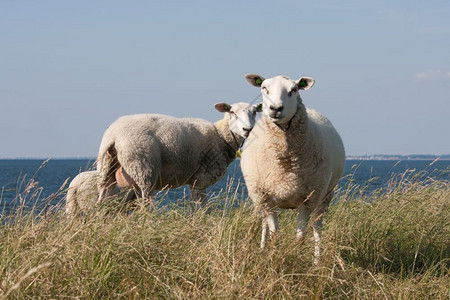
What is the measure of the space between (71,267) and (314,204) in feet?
8.73

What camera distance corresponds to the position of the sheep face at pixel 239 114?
28.6ft

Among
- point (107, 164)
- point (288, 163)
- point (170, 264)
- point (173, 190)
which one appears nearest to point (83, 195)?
point (107, 164)

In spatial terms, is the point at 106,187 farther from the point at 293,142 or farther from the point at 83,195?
the point at 293,142

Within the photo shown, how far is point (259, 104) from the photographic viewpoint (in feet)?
29.6

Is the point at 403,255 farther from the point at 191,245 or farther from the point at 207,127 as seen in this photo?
the point at 207,127

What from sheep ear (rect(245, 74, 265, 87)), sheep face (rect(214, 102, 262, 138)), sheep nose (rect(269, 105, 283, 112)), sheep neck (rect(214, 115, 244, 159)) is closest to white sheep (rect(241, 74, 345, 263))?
sheep ear (rect(245, 74, 265, 87))

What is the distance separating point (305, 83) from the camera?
5707 mm

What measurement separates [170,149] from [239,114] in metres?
1.20

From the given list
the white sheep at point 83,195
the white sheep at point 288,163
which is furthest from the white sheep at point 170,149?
the white sheep at point 288,163

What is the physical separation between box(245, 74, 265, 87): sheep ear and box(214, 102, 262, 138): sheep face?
9.03 feet

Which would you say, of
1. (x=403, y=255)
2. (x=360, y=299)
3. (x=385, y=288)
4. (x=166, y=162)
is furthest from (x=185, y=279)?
(x=166, y=162)

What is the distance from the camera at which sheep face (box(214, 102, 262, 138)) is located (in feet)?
28.6

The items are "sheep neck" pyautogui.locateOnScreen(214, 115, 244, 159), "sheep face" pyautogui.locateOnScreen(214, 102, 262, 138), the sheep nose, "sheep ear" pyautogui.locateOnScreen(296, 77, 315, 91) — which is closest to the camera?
the sheep nose

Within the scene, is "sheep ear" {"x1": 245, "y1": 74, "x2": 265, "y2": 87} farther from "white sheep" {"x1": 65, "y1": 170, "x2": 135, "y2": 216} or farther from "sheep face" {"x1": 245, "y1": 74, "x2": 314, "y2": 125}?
"white sheep" {"x1": 65, "y1": 170, "x2": 135, "y2": 216}
